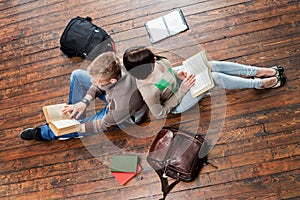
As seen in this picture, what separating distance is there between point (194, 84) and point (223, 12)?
2.98ft

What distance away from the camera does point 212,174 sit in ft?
8.93

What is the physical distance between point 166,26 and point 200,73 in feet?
2.49

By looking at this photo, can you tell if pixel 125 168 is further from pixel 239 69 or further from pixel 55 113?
pixel 239 69

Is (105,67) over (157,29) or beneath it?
over

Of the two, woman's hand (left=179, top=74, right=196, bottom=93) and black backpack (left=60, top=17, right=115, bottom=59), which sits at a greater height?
black backpack (left=60, top=17, right=115, bottom=59)

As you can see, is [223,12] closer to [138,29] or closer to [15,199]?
[138,29]

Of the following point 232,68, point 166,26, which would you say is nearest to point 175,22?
point 166,26

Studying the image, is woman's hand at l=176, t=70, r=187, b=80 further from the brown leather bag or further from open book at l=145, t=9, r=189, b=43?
open book at l=145, t=9, r=189, b=43

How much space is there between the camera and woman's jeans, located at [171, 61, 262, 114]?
260cm

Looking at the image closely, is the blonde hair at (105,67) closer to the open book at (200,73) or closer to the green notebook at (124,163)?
the open book at (200,73)

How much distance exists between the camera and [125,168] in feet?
9.29

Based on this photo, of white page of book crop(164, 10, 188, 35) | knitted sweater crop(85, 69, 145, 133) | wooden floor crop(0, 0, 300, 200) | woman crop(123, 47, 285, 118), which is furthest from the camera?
white page of book crop(164, 10, 188, 35)

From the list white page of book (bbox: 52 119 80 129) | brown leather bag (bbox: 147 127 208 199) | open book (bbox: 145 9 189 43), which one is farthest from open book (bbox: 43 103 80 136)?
open book (bbox: 145 9 189 43)

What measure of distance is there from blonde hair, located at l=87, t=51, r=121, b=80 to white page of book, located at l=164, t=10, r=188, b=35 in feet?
3.33
